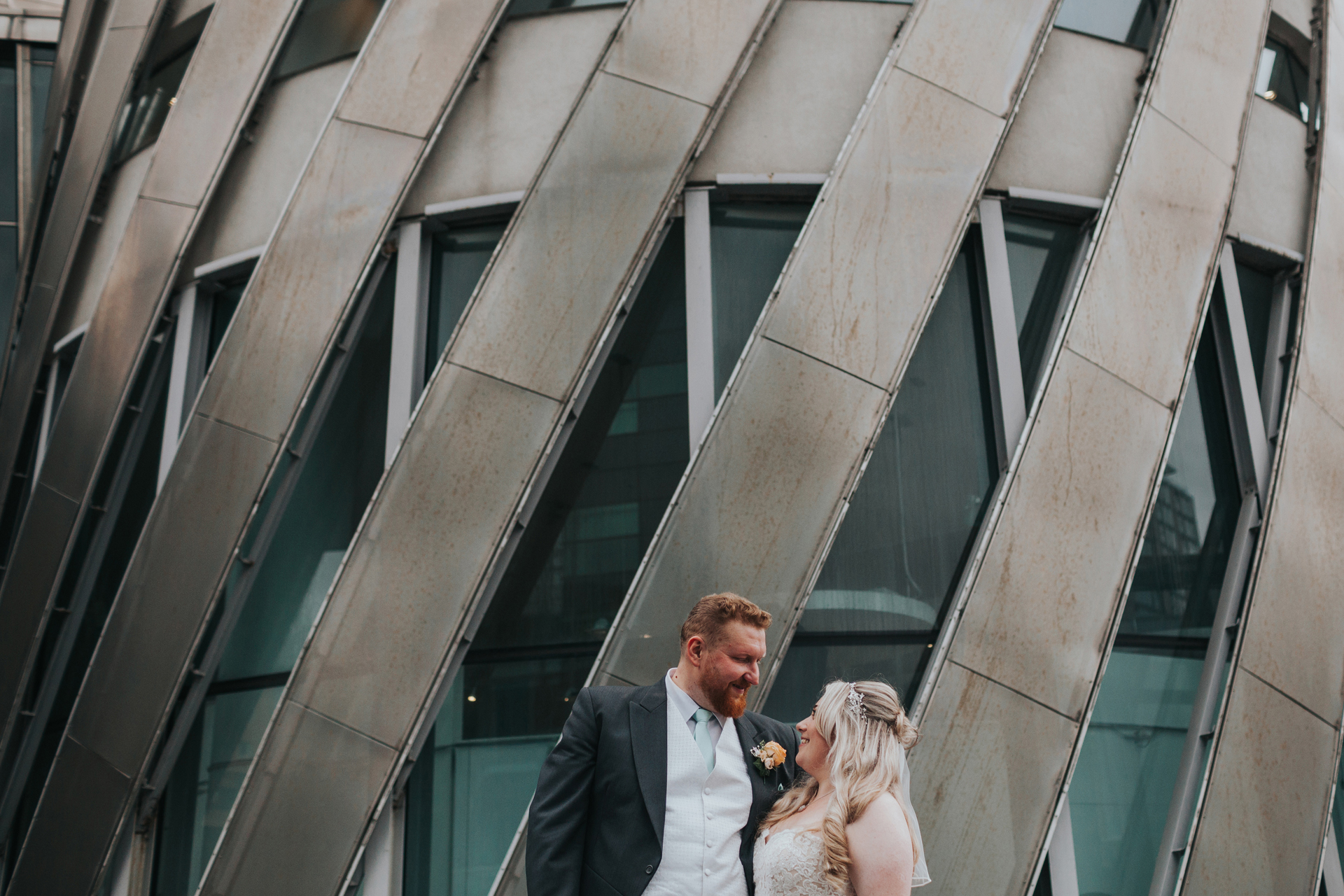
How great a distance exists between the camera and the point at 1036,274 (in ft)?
25.4

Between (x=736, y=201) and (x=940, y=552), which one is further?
(x=736, y=201)

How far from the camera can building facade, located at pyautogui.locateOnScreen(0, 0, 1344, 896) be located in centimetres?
660

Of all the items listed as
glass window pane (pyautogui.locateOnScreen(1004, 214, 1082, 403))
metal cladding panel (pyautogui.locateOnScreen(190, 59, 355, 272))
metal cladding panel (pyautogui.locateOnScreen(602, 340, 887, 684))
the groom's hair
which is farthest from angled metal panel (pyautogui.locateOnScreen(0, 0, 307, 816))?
the groom's hair

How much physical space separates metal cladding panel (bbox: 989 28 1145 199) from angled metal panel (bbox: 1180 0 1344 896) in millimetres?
1889

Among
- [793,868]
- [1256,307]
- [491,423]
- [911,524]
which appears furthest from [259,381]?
[1256,307]

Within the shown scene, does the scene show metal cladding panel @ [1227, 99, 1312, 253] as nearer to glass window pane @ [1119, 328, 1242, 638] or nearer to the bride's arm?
glass window pane @ [1119, 328, 1242, 638]

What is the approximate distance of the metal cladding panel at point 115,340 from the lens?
8.50 metres

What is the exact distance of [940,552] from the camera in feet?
23.3

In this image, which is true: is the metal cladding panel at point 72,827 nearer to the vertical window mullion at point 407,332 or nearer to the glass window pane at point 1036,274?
the vertical window mullion at point 407,332

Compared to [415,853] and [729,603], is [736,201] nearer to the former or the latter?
[729,603]

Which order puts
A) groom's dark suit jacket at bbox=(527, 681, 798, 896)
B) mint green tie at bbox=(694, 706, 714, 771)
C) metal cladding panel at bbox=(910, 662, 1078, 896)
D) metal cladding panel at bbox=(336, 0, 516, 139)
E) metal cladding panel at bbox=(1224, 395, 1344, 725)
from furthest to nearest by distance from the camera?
1. metal cladding panel at bbox=(336, 0, 516, 139)
2. metal cladding panel at bbox=(1224, 395, 1344, 725)
3. metal cladding panel at bbox=(910, 662, 1078, 896)
4. mint green tie at bbox=(694, 706, 714, 771)
5. groom's dark suit jacket at bbox=(527, 681, 798, 896)

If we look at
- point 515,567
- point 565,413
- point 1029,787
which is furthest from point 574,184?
point 1029,787

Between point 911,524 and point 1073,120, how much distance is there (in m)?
3.35

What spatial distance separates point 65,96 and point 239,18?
3403 millimetres
